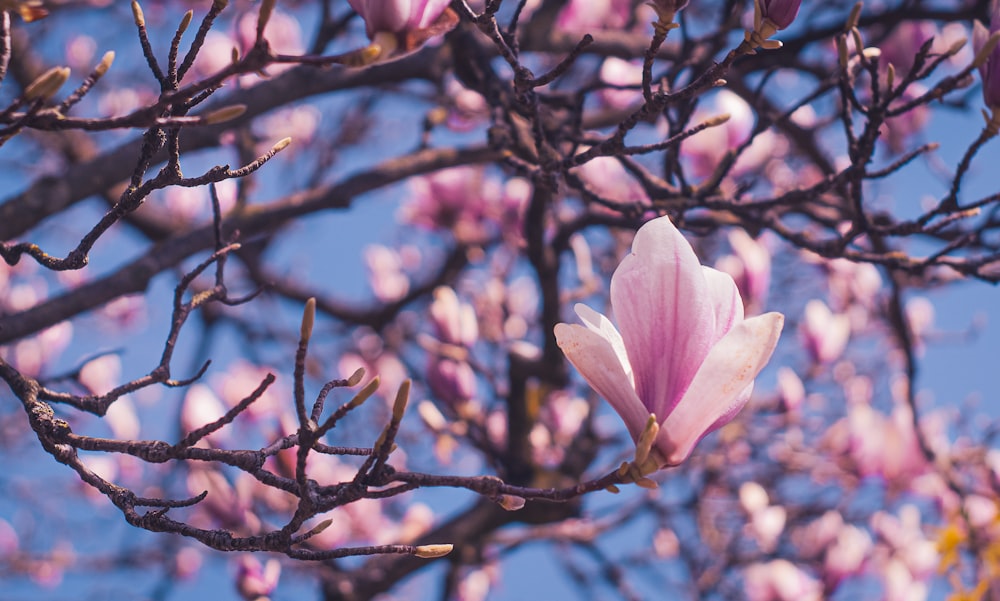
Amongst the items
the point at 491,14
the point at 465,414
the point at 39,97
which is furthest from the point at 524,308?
the point at 39,97

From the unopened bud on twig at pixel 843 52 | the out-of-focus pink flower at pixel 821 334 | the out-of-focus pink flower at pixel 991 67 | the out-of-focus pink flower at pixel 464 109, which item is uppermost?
the out-of-focus pink flower at pixel 464 109

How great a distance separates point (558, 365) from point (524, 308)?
270cm

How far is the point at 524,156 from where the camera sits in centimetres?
164

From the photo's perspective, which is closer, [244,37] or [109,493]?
[109,493]

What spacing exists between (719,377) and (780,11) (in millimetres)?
483

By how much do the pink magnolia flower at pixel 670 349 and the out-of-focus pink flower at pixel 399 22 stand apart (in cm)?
35

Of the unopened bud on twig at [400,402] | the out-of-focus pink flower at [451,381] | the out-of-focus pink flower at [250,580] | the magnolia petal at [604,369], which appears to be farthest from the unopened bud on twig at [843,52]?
the out-of-focus pink flower at [451,381]

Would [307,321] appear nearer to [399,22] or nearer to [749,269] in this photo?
[399,22]

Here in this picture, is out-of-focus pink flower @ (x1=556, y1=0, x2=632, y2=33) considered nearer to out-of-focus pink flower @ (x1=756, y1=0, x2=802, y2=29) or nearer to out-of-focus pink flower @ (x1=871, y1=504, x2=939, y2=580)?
out-of-focus pink flower @ (x1=756, y1=0, x2=802, y2=29)

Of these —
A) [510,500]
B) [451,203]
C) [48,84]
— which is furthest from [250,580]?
[451,203]

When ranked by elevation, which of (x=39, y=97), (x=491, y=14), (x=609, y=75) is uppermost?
(x=609, y=75)

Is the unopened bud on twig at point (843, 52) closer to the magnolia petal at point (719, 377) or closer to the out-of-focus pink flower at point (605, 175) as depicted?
the magnolia petal at point (719, 377)

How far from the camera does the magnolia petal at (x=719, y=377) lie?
919mm

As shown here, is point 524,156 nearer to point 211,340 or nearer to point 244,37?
point 244,37
